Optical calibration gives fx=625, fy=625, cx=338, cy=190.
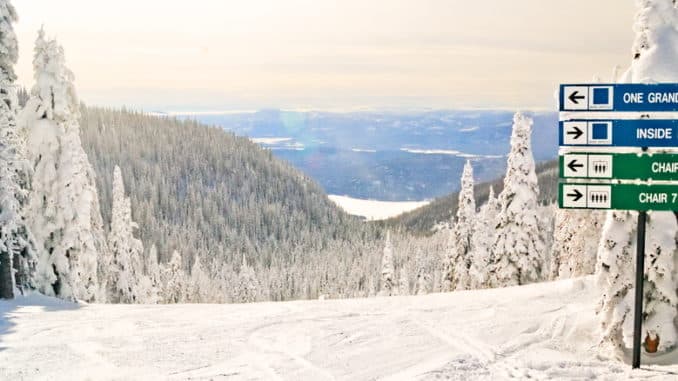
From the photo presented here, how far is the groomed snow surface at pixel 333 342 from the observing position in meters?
Answer: 10.5

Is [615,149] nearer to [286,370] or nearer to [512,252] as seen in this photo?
[286,370]

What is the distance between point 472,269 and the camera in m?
41.1

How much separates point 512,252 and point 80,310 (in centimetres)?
2260

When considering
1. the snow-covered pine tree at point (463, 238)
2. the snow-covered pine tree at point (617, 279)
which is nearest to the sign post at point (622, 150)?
the snow-covered pine tree at point (617, 279)

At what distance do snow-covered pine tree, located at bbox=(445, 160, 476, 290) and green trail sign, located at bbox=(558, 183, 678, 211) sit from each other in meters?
32.1

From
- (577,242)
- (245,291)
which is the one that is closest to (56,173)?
(577,242)

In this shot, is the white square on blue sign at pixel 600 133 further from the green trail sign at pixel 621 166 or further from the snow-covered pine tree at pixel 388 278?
the snow-covered pine tree at pixel 388 278

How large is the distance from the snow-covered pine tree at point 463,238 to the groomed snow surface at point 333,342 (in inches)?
977

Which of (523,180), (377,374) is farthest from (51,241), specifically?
(523,180)

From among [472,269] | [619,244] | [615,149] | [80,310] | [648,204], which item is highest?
[615,149]

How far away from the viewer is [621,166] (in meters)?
9.70

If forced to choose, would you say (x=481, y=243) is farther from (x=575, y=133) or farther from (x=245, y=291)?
(x=245, y=291)

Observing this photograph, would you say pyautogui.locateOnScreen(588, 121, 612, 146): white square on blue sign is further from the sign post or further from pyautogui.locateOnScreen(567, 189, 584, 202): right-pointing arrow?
pyautogui.locateOnScreen(567, 189, 584, 202): right-pointing arrow

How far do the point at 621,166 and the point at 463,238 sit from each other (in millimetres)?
32675
